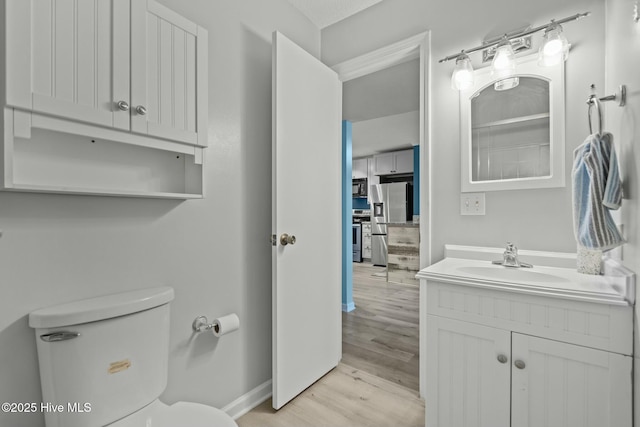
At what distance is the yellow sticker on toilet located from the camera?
980mm

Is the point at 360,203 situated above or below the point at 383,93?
below

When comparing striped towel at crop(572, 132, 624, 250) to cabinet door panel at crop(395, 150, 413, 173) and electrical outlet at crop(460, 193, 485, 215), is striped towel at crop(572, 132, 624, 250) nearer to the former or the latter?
electrical outlet at crop(460, 193, 485, 215)

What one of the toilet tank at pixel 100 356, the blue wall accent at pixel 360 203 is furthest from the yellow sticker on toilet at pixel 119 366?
the blue wall accent at pixel 360 203

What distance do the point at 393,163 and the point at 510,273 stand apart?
4815 millimetres

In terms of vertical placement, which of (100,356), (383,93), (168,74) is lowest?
(100,356)

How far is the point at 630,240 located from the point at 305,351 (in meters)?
1.58

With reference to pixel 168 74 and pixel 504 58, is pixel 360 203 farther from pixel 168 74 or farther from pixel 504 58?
pixel 168 74

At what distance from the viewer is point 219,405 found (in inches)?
57.8

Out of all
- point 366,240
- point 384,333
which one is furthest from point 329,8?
point 366,240

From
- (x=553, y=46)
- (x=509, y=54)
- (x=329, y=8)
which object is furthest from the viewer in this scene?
(x=329, y=8)

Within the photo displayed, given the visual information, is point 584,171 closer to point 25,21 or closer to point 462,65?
point 462,65

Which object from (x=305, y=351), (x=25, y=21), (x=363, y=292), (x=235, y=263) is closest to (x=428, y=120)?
(x=235, y=263)

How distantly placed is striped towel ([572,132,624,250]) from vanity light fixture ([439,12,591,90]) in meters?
0.52

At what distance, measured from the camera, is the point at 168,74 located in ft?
3.84
